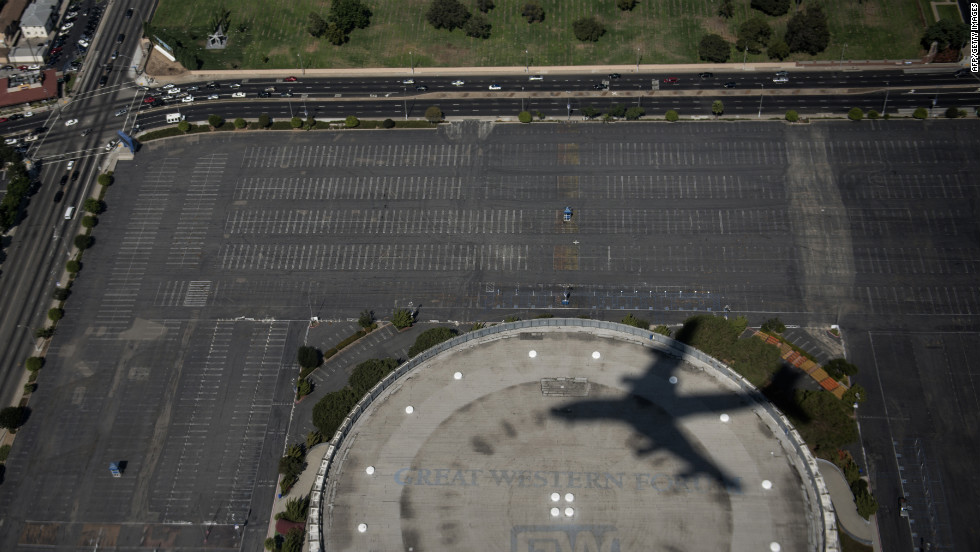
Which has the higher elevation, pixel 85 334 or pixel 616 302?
pixel 616 302

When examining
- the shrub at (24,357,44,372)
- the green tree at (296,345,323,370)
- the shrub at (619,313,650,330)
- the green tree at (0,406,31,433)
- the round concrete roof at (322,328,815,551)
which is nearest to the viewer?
the round concrete roof at (322,328,815,551)

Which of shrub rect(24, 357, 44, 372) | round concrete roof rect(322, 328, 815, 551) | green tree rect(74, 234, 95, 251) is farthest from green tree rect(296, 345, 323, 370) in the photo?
green tree rect(74, 234, 95, 251)

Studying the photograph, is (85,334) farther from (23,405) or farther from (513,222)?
(513,222)

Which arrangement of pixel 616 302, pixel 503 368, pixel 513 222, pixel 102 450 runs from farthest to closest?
pixel 513 222 < pixel 616 302 < pixel 102 450 < pixel 503 368

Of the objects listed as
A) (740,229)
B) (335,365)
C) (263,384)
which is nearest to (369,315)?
(335,365)

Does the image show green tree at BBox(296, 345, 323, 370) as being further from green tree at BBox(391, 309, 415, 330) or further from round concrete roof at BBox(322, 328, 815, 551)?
round concrete roof at BBox(322, 328, 815, 551)

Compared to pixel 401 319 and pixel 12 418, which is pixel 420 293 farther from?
pixel 12 418

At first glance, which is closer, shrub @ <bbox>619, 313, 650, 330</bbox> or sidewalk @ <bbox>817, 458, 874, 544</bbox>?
sidewalk @ <bbox>817, 458, 874, 544</bbox>
